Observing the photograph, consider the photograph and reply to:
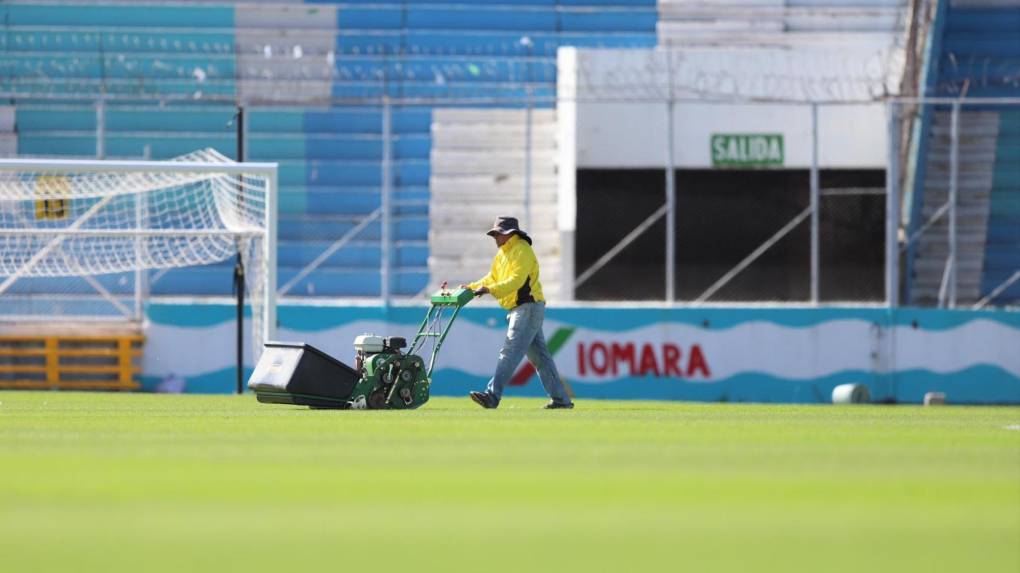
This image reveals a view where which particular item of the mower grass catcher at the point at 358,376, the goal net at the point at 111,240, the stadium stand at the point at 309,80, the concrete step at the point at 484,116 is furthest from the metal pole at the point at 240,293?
the mower grass catcher at the point at 358,376

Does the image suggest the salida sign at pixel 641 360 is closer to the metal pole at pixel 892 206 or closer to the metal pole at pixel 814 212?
the metal pole at pixel 814 212

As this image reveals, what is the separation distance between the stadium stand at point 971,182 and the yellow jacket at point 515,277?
8577 mm

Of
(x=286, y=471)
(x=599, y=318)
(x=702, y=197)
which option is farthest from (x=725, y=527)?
(x=702, y=197)

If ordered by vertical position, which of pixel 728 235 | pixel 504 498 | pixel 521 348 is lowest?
pixel 504 498

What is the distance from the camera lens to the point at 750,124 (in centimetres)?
2092

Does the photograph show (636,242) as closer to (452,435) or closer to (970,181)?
(970,181)

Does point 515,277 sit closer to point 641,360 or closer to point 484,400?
point 484,400

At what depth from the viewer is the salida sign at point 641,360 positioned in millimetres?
19234

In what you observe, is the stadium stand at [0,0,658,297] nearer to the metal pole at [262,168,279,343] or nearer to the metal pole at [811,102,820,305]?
the metal pole at [262,168,279,343]

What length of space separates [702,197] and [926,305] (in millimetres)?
3151

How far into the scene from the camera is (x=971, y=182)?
71.1ft

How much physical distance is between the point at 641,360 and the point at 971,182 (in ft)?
17.5

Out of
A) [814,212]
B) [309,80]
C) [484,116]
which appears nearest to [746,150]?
[814,212]

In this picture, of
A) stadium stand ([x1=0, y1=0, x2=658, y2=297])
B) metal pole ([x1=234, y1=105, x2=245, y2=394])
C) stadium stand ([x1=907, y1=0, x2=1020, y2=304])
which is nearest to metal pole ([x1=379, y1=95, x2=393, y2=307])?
metal pole ([x1=234, y1=105, x2=245, y2=394])
